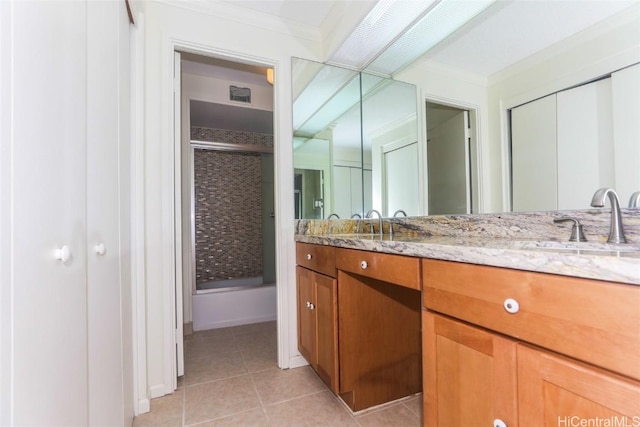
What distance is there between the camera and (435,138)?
156 cm

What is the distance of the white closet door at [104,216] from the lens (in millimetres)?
796

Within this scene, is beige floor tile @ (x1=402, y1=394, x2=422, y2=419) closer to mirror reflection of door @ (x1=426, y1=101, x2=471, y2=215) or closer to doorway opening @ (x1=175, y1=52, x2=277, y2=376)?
mirror reflection of door @ (x1=426, y1=101, x2=471, y2=215)

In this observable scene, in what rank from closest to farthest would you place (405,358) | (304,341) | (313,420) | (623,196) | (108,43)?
(623,196)
(108,43)
(313,420)
(405,358)
(304,341)

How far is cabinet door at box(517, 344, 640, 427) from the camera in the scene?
48cm

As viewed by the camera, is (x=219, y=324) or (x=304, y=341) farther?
(x=219, y=324)

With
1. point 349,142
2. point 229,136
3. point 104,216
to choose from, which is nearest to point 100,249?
point 104,216

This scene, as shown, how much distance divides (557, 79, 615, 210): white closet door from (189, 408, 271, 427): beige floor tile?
1.57 m

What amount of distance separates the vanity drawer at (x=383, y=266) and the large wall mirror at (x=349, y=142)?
2.18 feet

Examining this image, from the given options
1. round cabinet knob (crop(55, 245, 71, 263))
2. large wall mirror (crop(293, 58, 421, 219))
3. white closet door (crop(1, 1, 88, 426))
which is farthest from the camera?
large wall mirror (crop(293, 58, 421, 219))

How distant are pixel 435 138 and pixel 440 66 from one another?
1.23ft

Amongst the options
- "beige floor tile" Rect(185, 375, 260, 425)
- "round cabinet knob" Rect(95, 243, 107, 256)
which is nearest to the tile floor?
"beige floor tile" Rect(185, 375, 260, 425)

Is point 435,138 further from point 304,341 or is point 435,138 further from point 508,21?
point 304,341

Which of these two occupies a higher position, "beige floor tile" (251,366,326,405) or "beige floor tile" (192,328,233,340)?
"beige floor tile" (251,366,326,405)

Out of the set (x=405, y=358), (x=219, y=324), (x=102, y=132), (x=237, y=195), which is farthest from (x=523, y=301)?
(x=237, y=195)
